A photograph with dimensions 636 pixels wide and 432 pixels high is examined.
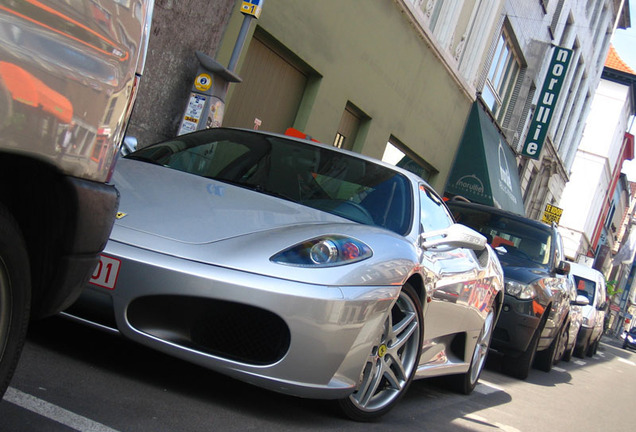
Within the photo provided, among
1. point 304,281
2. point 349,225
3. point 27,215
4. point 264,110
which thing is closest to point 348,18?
point 264,110

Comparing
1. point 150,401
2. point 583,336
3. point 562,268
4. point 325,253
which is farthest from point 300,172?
point 583,336

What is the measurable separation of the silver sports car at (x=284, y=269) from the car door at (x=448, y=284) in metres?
0.02

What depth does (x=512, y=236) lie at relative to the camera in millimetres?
9438

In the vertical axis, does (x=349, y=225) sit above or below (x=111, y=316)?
above

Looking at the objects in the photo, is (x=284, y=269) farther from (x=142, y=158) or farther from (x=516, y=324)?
(x=516, y=324)

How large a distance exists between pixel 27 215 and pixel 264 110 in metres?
7.99

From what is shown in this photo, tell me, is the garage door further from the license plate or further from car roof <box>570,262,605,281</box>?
car roof <box>570,262,605,281</box>

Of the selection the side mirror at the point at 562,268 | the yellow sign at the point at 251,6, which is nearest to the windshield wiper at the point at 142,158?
the yellow sign at the point at 251,6

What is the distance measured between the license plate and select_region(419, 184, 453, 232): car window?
1.88 meters

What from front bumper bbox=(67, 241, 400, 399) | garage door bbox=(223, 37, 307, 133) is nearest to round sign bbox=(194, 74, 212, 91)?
garage door bbox=(223, 37, 307, 133)

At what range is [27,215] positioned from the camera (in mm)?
2416

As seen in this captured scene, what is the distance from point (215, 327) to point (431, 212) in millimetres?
2022

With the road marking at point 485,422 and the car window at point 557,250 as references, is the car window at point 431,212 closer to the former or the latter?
the road marking at point 485,422

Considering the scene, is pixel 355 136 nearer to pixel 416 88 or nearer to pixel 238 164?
pixel 416 88
